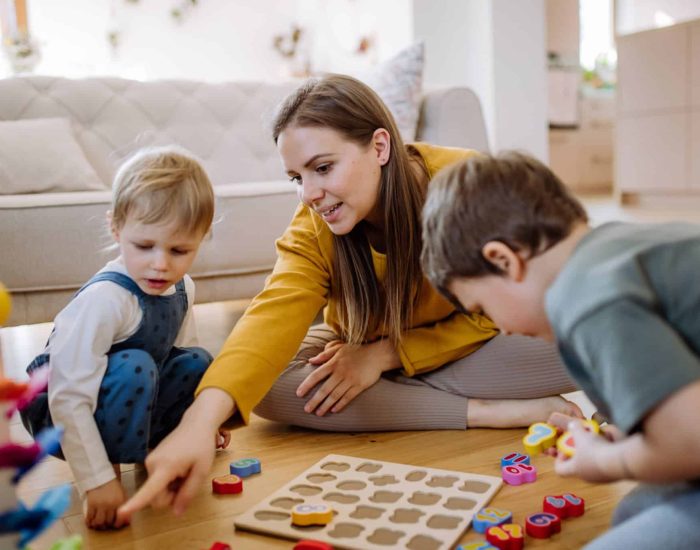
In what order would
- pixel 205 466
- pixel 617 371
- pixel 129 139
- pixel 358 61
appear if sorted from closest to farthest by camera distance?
pixel 617 371
pixel 205 466
pixel 129 139
pixel 358 61

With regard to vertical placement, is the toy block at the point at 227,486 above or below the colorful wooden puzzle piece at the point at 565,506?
below

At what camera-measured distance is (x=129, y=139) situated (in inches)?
96.9

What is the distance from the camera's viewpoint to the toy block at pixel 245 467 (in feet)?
3.84

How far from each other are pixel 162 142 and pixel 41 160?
44cm

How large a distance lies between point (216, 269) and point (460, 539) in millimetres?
1322

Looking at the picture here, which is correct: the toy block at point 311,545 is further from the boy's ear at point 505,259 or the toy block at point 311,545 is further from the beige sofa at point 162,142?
the beige sofa at point 162,142

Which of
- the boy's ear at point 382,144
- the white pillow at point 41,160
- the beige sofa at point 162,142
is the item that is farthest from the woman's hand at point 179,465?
the white pillow at point 41,160

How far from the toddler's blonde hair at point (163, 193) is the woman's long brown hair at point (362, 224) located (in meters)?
0.20

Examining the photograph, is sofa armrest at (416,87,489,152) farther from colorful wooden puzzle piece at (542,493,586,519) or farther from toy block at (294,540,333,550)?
toy block at (294,540,333,550)

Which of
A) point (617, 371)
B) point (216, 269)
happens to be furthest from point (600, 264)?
point (216, 269)

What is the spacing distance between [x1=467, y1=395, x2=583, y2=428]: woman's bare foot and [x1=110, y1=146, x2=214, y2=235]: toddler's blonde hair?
1.87 feet

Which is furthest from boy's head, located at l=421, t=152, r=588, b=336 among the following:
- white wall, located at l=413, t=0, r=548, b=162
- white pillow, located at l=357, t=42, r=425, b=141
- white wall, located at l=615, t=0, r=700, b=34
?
white wall, located at l=615, t=0, r=700, b=34

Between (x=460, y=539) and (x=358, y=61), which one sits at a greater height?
(x=358, y=61)

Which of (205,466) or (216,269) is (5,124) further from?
(205,466)
